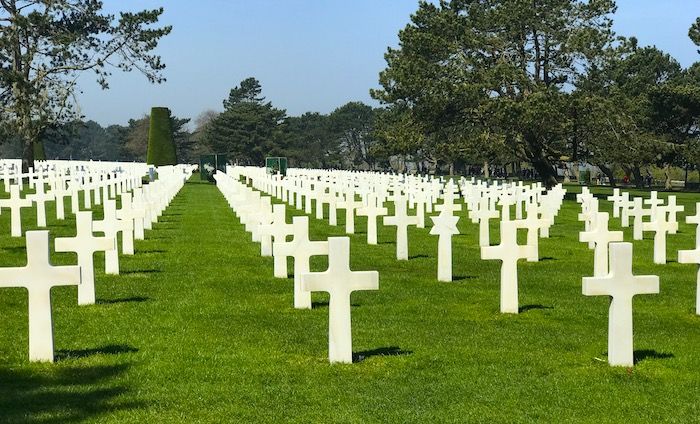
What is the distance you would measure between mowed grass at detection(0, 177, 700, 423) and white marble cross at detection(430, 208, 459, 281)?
0.18 m

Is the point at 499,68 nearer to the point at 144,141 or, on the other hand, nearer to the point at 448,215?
the point at 448,215

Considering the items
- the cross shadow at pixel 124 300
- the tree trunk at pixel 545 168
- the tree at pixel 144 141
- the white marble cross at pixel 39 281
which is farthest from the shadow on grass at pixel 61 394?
the tree at pixel 144 141

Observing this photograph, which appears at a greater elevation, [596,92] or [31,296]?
[596,92]

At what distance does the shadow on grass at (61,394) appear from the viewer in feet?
18.3

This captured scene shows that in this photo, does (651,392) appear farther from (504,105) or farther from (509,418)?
(504,105)

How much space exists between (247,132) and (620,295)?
84084 millimetres

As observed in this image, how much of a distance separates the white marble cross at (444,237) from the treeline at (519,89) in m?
22.7

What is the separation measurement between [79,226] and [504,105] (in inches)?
1053

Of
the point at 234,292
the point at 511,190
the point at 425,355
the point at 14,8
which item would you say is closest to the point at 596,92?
the point at 511,190

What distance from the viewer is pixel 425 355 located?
24.0 feet

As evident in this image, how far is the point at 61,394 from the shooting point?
605cm

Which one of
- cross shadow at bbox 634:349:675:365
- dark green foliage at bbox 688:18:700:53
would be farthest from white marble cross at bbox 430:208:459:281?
dark green foliage at bbox 688:18:700:53

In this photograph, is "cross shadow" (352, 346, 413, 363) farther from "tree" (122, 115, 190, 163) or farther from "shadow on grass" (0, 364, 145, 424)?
"tree" (122, 115, 190, 163)

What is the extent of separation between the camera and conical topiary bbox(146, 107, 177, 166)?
67.9m
